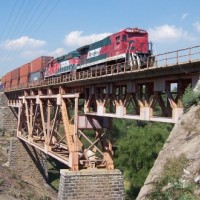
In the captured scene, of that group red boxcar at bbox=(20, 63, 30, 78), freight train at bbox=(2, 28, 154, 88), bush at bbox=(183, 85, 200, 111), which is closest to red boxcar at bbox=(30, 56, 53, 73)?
freight train at bbox=(2, 28, 154, 88)

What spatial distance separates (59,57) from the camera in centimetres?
3791

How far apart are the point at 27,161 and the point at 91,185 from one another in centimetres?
2159

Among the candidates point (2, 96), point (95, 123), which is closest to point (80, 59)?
point (95, 123)

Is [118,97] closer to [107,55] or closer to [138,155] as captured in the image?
[107,55]

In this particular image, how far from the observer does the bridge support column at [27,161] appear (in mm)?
42094

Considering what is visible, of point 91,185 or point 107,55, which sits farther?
point 107,55

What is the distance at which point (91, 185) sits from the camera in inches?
896

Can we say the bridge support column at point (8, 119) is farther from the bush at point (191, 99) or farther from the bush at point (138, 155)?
the bush at point (191, 99)

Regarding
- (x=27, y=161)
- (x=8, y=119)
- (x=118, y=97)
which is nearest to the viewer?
(x=118, y=97)

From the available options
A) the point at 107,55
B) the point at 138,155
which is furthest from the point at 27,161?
the point at 107,55

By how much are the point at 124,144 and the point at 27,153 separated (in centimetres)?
1135

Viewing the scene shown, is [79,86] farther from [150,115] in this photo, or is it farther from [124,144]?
[124,144]

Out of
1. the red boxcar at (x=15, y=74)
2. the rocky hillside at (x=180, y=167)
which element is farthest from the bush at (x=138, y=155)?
the rocky hillside at (x=180, y=167)

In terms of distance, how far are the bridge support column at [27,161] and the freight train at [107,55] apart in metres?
8.47
